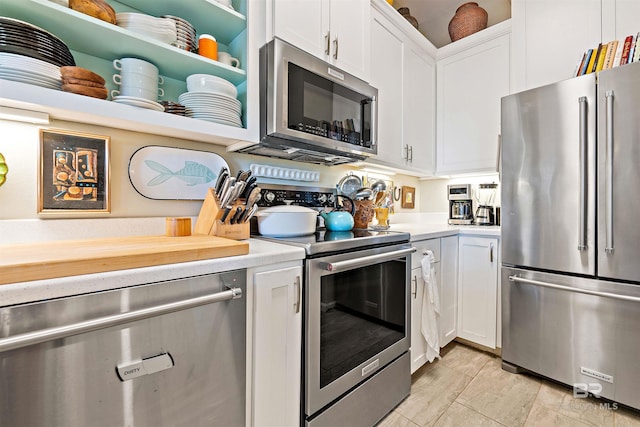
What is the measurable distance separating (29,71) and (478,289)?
8.42 feet

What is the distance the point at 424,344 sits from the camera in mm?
1758

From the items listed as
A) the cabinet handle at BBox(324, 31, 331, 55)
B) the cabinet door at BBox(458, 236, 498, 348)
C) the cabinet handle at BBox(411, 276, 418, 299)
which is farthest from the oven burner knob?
the cabinet door at BBox(458, 236, 498, 348)

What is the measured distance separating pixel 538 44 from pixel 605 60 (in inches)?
19.4

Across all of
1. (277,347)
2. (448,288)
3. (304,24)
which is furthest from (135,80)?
(448,288)

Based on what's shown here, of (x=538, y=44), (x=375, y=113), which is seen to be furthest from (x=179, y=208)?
(x=538, y=44)

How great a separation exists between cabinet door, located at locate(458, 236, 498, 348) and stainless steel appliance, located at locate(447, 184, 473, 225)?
1.60 feet

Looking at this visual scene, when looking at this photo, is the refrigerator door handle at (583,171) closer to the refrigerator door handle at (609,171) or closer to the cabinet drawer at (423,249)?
the refrigerator door handle at (609,171)

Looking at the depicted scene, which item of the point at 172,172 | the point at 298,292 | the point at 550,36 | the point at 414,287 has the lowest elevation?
the point at 414,287

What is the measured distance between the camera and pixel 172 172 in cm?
132

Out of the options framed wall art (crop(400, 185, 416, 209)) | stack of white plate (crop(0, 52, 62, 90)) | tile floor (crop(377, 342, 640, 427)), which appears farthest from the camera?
framed wall art (crop(400, 185, 416, 209))

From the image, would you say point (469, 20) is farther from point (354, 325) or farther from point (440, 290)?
point (354, 325)

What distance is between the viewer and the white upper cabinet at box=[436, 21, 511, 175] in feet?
7.46

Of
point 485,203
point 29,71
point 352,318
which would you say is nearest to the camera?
point 29,71

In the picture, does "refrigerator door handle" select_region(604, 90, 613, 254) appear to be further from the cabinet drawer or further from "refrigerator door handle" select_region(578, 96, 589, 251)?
the cabinet drawer
